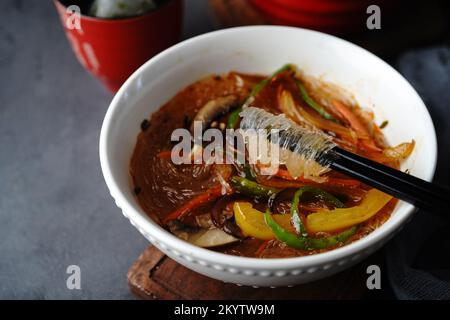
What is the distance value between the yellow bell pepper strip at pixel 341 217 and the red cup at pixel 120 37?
0.90m

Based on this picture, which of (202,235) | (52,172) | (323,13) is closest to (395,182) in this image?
(202,235)

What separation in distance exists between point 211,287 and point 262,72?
710 mm

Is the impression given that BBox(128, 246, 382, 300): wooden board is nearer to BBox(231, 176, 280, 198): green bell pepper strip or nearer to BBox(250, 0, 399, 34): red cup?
BBox(231, 176, 280, 198): green bell pepper strip

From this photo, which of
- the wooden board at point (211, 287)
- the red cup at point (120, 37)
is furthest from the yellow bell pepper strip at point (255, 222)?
the red cup at point (120, 37)

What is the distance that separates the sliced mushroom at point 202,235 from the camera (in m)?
1.39

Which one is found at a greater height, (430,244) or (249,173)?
(249,173)

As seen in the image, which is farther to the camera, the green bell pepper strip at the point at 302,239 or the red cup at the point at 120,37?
the red cup at the point at 120,37

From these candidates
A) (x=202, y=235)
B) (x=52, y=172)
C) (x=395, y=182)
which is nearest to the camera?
(x=395, y=182)

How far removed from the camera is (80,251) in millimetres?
1751

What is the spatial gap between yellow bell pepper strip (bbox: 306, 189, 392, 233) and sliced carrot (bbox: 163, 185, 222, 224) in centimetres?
26

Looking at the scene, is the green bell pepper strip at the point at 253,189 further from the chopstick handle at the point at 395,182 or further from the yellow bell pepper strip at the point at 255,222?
the chopstick handle at the point at 395,182

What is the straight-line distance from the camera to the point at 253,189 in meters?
1.48

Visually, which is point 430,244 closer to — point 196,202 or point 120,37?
point 196,202

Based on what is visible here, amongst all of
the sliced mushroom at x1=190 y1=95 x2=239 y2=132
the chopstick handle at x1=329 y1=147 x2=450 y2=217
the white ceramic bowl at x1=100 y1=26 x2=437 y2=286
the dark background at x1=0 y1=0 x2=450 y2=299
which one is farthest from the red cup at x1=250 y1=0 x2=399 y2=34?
the chopstick handle at x1=329 y1=147 x2=450 y2=217
